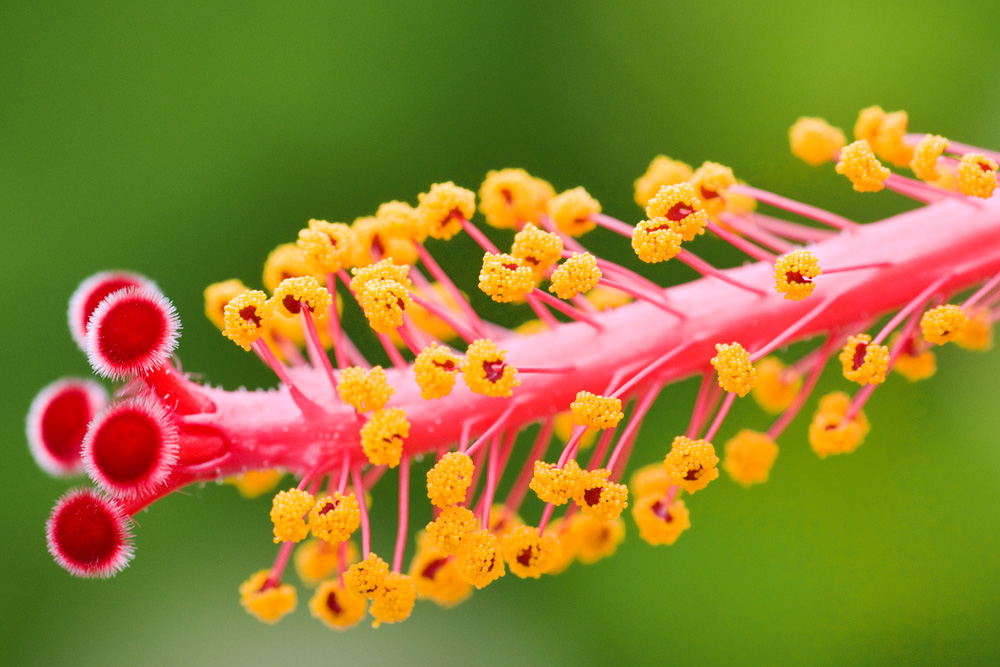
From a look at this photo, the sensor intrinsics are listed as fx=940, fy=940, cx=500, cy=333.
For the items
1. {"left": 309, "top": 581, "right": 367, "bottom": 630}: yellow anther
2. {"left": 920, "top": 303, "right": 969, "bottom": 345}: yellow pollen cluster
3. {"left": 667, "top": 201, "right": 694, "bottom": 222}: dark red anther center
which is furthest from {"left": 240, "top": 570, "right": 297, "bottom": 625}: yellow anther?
{"left": 920, "top": 303, "right": 969, "bottom": 345}: yellow pollen cluster

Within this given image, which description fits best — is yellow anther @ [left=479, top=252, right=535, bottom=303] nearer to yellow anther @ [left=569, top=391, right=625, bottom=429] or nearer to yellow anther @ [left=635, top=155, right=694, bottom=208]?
yellow anther @ [left=569, top=391, right=625, bottom=429]

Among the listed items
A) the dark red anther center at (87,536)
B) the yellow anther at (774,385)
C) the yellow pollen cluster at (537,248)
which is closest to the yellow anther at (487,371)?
the yellow pollen cluster at (537,248)

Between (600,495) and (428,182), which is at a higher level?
(428,182)

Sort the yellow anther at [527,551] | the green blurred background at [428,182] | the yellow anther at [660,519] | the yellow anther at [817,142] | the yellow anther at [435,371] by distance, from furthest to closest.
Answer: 1. the green blurred background at [428,182]
2. the yellow anther at [817,142]
3. the yellow anther at [660,519]
4. the yellow anther at [527,551]
5. the yellow anther at [435,371]

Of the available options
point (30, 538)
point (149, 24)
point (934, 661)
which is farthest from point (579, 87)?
point (30, 538)

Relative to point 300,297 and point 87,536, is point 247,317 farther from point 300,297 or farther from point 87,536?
point 87,536

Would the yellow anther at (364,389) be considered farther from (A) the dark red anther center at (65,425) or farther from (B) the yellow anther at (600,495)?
(A) the dark red anther center at (65,425)

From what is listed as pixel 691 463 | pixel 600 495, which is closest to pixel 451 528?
pixel 600 495
